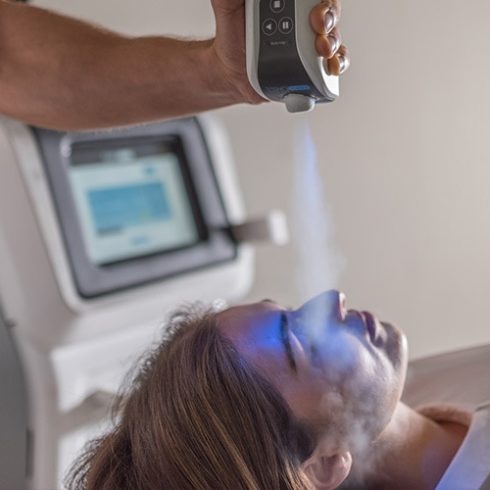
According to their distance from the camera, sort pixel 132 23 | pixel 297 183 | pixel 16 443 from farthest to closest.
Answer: pixel 297 183 < pixel 132 23 < pixel 16 443

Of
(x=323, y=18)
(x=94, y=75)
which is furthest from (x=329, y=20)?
(x=94, y=75)

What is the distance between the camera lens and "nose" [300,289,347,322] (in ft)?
3.12

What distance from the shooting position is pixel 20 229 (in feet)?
3.36

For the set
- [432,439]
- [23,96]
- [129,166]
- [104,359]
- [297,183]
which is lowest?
[432,439]

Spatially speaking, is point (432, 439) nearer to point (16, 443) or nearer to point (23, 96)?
point (16, 443)

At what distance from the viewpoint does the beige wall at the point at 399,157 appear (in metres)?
0.89

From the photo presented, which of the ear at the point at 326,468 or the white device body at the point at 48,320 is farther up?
the white device body at the point at 48,320

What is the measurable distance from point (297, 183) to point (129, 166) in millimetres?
470

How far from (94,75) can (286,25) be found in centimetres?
33

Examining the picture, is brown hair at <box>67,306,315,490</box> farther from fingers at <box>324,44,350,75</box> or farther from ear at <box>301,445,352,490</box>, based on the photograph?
fingers at <box>324,44,350,75</box>

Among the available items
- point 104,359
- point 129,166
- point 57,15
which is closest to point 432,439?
point 104,359

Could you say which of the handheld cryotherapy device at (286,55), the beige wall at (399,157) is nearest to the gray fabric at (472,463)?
the beige wall at (399,157)

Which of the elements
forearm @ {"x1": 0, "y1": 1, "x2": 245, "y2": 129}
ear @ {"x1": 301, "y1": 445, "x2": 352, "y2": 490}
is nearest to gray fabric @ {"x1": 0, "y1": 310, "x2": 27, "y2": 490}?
forearm @ {"x1": 0, "y1": 1, "x2": 245, "y2": 129}

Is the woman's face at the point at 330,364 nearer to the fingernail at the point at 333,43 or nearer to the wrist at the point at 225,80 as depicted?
the wrist at the point at 225,80
